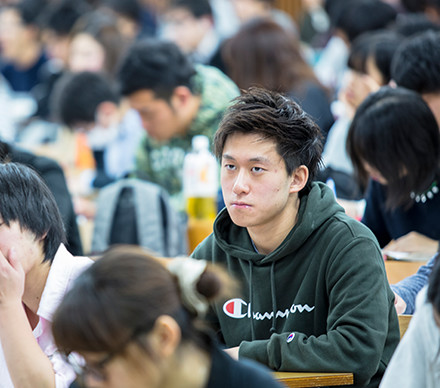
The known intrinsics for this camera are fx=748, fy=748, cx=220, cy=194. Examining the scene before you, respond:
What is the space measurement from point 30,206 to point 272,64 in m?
2.93

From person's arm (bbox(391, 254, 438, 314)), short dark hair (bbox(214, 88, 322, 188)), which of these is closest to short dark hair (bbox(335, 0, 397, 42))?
person's arm (bbox(391, 254, 438, 314))

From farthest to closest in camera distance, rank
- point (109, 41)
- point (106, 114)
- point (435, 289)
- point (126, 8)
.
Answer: point (126, 8) → point (109, 41) → point (106, 114) → point (435, 289)

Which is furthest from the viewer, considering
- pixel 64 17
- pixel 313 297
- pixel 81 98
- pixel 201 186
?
pixel 64 17

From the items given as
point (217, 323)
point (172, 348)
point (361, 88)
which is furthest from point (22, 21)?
point (172, 348)

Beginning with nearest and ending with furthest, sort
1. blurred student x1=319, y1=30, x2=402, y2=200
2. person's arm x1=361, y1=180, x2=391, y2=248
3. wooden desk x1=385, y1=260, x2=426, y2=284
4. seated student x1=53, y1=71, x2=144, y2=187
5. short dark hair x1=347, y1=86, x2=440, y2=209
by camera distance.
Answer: wooden desk x1=385, y1=260, x2=426, y2=284 < short dark hair x1=347, y1=86, x2=440, y2=209 < person's arm x1=361, y1=180, x2=391, y2=248 < blurred student x1=319, y1=30, x2=402, y2=200 < seated student x1=53, y1=71, x2=144, y2=187

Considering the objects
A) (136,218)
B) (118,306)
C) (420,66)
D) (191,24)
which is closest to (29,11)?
(191,24)

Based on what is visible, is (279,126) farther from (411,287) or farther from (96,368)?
(96,368)

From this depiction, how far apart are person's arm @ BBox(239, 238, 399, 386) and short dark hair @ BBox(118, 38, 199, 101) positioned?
6.74ft

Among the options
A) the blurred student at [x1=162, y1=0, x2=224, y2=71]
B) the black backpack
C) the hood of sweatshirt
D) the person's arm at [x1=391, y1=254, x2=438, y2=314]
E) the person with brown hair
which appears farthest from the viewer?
the blurred student at [x1=162, y1=0, x2=224, y2=71]

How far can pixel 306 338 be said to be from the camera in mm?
1883

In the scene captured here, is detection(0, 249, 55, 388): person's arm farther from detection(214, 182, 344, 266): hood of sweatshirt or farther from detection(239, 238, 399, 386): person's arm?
detection(214, 182, 344, 266): hood of sweatshirt

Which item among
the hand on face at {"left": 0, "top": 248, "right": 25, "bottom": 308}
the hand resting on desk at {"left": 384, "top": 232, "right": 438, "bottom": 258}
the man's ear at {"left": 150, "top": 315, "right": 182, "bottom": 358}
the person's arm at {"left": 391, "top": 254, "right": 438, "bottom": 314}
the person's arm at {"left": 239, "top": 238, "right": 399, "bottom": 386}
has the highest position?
the man's ear at {"left": 150, "top": 315, "right": 182, "bottom": 358}

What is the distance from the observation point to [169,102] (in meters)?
3.78

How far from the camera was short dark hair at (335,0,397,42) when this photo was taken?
210 inches
